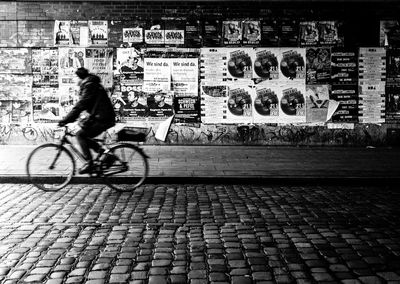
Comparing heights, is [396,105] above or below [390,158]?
above

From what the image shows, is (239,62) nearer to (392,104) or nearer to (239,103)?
(239,103)

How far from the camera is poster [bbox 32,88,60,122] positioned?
44.3ft

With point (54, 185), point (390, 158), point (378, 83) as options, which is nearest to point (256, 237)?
point (54, 185)

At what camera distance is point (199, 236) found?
5.17 m

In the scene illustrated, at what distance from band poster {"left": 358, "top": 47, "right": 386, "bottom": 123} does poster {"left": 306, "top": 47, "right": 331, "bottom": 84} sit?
90cm

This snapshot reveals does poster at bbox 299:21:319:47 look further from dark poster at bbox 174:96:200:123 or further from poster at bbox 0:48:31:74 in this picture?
poster at bbox 0:48:31:74

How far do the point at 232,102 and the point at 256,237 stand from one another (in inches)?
341

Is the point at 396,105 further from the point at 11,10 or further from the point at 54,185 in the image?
the point at 11,10

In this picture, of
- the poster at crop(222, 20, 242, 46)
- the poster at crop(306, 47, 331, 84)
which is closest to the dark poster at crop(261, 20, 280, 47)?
A: the poster at crop(222, 20, 242, 46)

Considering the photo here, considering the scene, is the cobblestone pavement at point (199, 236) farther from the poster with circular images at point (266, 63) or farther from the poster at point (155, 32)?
the poster at point (155, 32)

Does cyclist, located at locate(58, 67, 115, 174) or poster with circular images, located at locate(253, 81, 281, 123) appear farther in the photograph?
poster with circular images, located at locate(253, 81, 281, 123)

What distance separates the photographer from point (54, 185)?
820 centimetres

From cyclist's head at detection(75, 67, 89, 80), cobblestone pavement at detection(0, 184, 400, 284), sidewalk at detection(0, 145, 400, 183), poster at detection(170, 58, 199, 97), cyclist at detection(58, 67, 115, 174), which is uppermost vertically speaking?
poster at detection(170, 58, 199, 97)

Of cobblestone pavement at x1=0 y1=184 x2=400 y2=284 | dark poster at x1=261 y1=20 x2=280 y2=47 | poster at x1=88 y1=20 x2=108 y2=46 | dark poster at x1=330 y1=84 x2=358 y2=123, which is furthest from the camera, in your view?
dark poster at x1=330 y1=84 x2=358 y2=123
